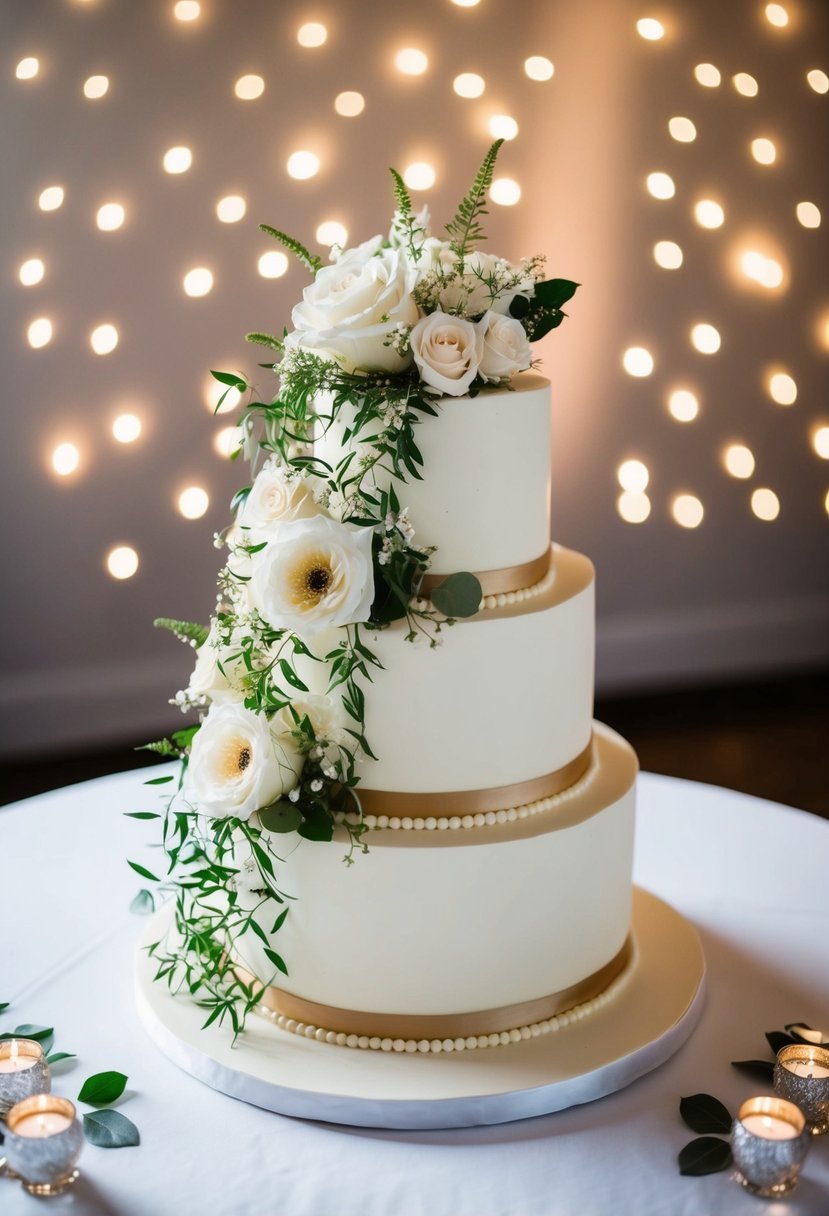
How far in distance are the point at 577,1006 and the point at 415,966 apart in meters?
0.30

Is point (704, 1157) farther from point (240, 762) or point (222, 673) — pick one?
point (222, 673)

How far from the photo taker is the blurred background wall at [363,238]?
3.66 meters

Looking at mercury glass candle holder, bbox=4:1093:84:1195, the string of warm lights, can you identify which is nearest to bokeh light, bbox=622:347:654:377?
the string of warm lights

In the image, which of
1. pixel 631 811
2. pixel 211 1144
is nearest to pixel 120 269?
pixel 631 811

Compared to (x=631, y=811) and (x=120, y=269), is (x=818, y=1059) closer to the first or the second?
(x=631, y=811)

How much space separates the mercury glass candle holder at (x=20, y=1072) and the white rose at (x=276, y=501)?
823 mm

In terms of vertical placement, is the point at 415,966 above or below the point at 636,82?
below

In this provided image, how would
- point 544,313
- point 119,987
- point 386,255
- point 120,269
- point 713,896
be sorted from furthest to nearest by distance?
point 120,269 < point 713,896 < point 119,987 < point 544,313 < point 386,255

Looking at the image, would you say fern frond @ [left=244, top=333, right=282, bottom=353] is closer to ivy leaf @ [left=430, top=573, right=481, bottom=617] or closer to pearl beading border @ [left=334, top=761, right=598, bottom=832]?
ivy leaf @ [left=430, top=573, right=481, bottom=617]

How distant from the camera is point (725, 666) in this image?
4453 mm

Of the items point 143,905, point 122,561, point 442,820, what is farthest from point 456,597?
point 122,561

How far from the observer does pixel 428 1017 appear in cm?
193

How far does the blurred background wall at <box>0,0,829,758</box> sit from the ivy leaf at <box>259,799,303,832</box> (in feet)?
7.11

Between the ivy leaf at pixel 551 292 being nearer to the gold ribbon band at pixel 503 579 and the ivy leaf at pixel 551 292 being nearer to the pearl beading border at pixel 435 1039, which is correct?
the gold ribbon band at pixel 503 579
